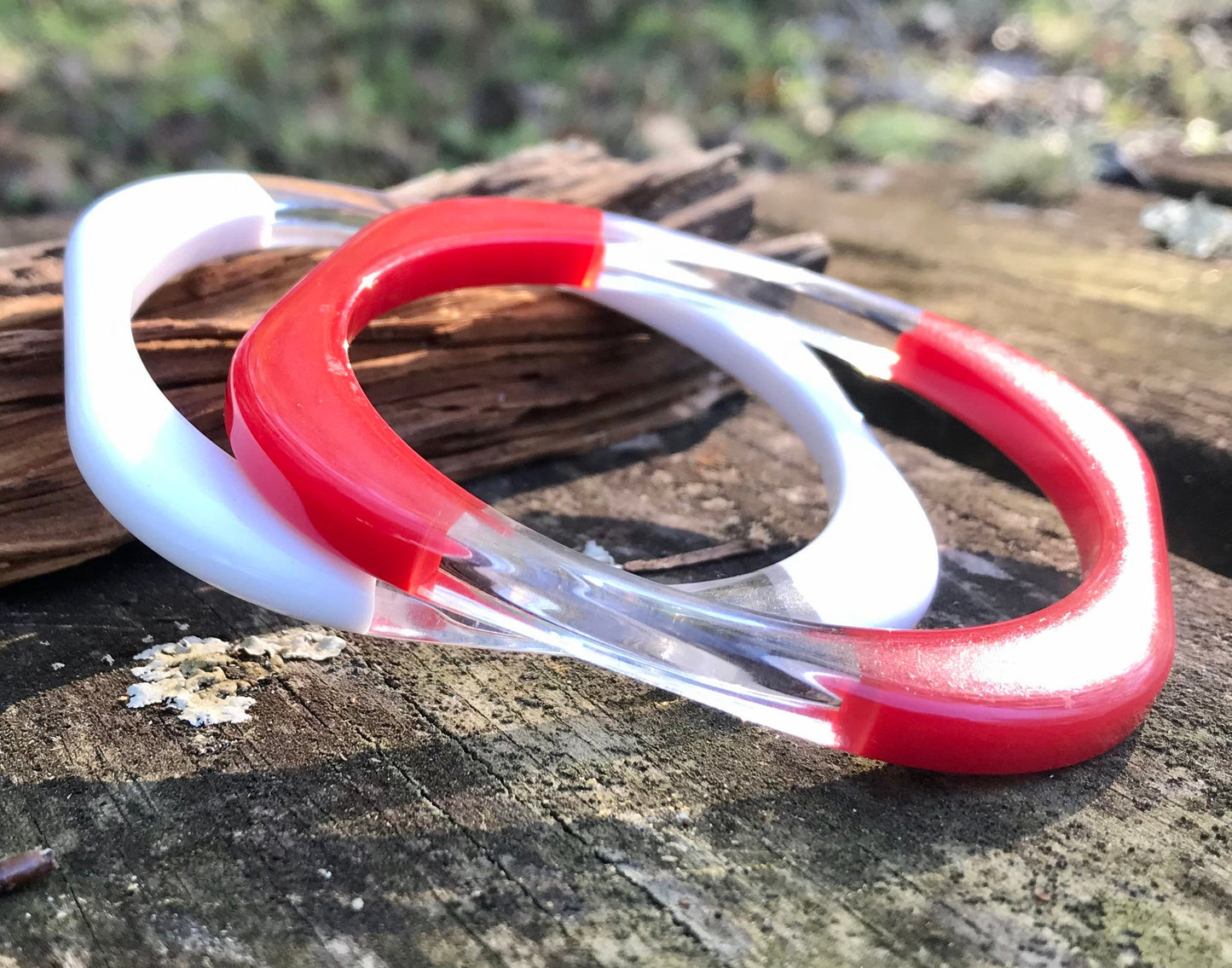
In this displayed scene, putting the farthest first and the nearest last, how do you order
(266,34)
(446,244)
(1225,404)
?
(266,34), (1225,404), (446,244)

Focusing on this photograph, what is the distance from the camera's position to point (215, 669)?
123 centimetres

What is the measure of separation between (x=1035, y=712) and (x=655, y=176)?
A: 129 cm

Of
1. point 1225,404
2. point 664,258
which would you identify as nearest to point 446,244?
point 664,258

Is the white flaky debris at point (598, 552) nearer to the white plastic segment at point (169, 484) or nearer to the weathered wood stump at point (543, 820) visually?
the weathered wood stump at point (543, 820)

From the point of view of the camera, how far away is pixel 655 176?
202 centimetres

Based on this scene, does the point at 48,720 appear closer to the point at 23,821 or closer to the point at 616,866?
the point at 23,821

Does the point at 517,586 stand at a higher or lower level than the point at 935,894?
higher

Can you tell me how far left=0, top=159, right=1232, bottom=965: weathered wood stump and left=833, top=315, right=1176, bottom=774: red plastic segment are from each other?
0.21ft

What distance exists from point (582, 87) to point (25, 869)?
15.6ft

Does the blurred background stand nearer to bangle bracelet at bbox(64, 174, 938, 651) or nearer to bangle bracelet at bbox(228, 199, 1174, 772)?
bangle bracelet at bbox(64, 174, 938, 651)

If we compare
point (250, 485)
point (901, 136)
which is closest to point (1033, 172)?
point (901, 136)

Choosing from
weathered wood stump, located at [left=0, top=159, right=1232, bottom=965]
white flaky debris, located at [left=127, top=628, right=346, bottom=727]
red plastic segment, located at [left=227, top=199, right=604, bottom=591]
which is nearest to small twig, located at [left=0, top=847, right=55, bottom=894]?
weathered wood stump, located at [left=0, top=159, right=1232, bottom=965]

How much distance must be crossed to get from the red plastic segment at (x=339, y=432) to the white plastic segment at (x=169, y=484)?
3 cm

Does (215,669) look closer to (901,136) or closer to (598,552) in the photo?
(598,552)
